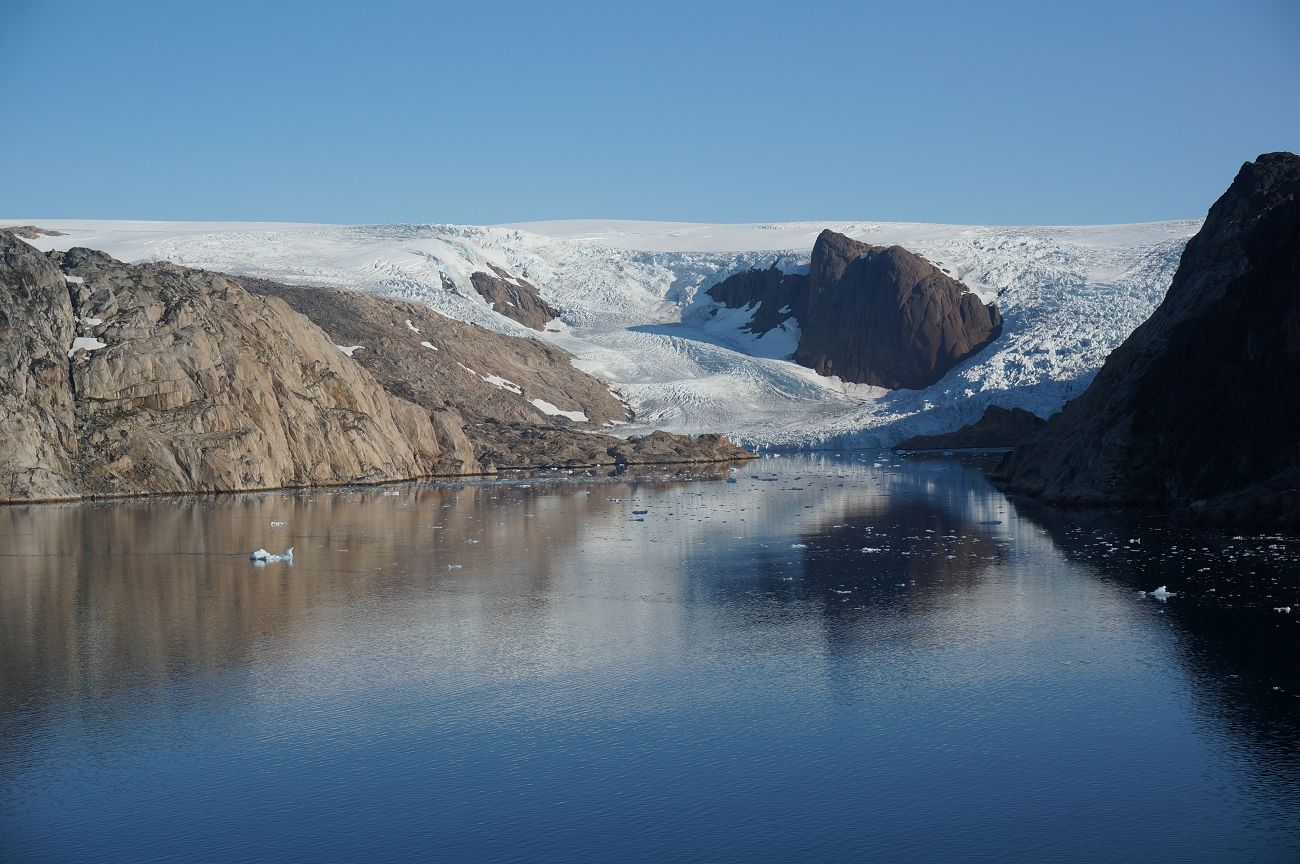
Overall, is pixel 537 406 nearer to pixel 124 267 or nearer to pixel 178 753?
pixel 124 267

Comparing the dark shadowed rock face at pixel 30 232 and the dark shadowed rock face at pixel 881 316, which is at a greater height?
the dark shadowed rock face at pixel 30 232

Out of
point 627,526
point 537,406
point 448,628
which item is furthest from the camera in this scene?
point 537,406

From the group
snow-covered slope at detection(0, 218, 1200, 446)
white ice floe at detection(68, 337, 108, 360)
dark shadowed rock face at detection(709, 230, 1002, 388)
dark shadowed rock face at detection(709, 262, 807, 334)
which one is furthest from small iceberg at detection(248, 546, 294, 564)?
dark shadowed rock face at detection(709, 262, 807, 334)

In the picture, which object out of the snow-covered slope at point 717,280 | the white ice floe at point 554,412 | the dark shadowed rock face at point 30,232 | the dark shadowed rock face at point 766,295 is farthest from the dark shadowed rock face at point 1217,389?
the dark shadowed rock face at point 30,232

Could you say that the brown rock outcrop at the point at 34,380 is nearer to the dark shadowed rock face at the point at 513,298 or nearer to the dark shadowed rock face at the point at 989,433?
the dark shadowed rock face at the point at 989,433

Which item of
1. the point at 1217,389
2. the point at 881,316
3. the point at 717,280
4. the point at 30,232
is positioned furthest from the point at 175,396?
the point at 717,280

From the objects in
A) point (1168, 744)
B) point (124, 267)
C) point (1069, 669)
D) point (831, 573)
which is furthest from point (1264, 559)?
point (124, 267)
